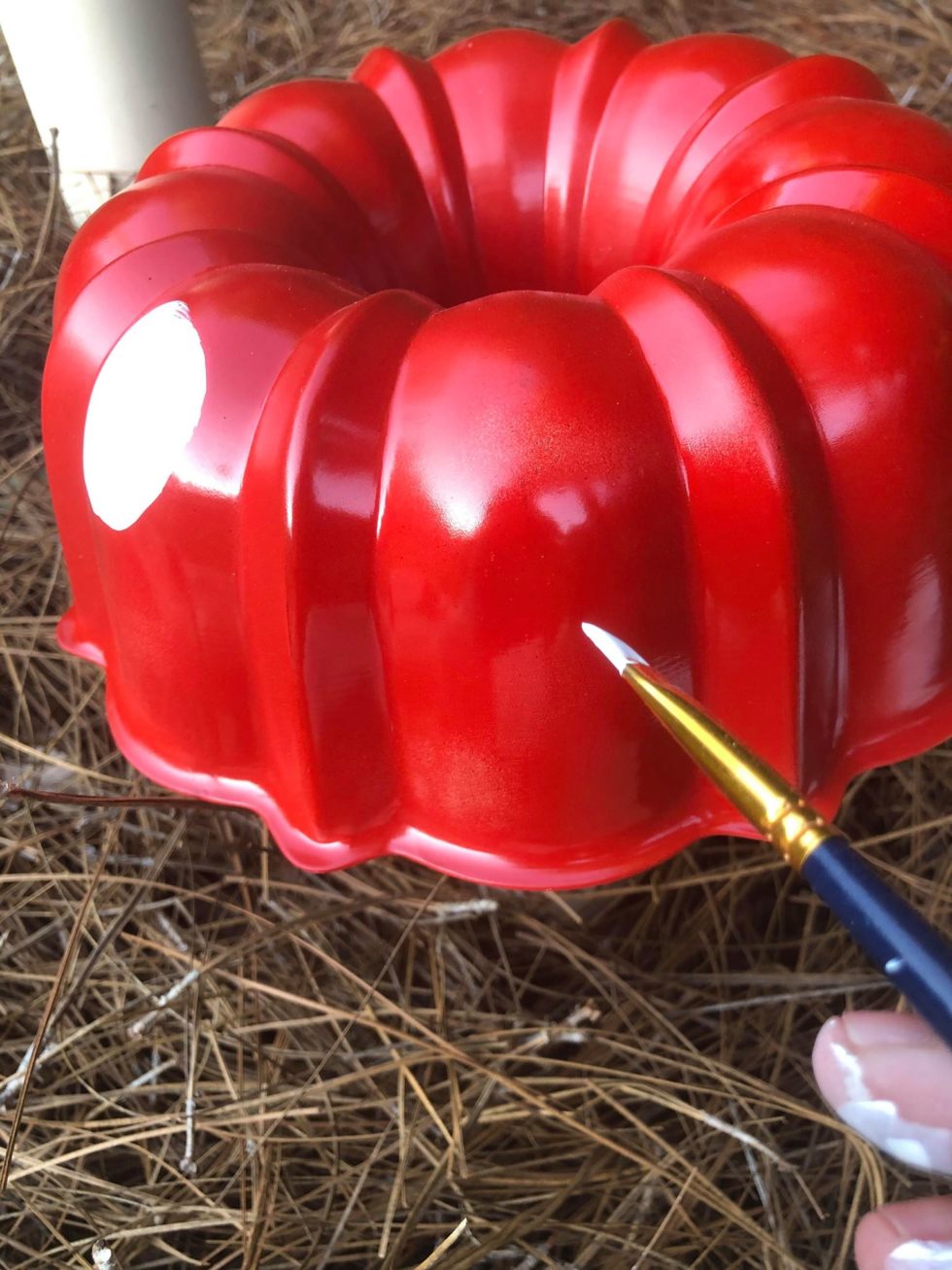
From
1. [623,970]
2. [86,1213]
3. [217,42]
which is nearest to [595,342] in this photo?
[623,970]

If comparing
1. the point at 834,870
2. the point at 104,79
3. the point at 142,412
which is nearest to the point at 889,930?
the point at 834,870

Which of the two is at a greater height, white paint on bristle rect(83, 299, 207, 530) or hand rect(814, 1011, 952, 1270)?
white paint on bristle rect(83, 299, 207, 530)

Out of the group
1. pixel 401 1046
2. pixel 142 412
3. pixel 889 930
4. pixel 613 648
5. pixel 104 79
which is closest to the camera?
pixel 889 930

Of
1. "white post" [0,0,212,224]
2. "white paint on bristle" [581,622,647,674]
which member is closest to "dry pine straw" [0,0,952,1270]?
"white paint on bristle" [581,622,647,674]

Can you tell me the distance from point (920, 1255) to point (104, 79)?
1.25 meters

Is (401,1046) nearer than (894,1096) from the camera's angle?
No

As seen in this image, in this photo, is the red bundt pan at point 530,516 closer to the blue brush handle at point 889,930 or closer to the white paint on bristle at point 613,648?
the white paint on bristle at point 613,648

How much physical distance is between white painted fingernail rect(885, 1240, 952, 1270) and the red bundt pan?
0.81ft

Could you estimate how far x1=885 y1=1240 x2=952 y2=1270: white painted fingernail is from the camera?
44 centimetres

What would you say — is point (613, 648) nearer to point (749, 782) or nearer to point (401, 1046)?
point (749, 782)

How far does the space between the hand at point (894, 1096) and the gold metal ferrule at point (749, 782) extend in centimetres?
11

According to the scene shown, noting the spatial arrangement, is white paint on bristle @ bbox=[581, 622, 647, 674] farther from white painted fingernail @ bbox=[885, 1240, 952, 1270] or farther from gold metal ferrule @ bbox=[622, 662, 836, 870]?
white painted fingernail @ bbox=[885, 1240, 952, 1270]

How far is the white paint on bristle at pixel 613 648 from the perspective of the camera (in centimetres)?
52

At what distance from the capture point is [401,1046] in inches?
33.9
